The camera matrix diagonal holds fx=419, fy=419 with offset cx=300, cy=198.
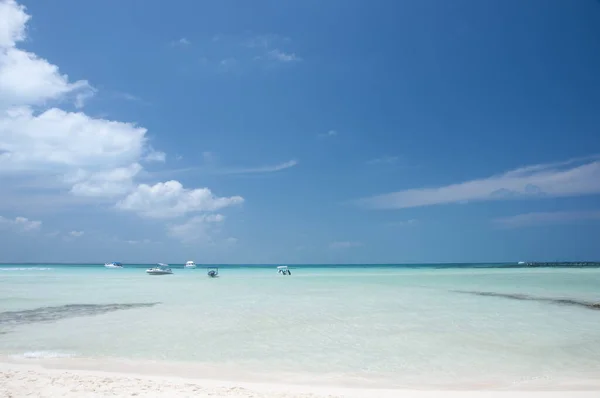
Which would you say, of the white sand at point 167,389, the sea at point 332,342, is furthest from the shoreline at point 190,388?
the sea at point 332,342

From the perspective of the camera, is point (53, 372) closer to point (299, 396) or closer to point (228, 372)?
point (228, 372)

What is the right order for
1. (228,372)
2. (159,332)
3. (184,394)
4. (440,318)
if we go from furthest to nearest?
(440,318) < (159,332) < (228,372) < (184,394)

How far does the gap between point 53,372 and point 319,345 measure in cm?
648

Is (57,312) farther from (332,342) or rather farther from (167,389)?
(167,389)

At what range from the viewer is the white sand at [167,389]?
6977mm

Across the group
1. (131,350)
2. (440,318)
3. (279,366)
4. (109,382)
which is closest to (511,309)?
(440,318)

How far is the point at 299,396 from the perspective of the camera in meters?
7.02

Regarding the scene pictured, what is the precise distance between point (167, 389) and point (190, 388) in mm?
388

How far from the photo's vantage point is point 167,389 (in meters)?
7.27

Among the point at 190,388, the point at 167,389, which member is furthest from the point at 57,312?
the point at 190,388

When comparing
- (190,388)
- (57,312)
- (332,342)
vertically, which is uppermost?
(190,388)

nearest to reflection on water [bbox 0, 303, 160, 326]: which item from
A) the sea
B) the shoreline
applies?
the sea

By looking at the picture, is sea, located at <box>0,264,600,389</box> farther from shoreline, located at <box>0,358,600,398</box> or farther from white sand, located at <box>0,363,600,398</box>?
white sand, located at <box>0,363,600,398</box>

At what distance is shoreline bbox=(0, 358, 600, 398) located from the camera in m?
7.04
